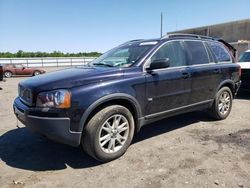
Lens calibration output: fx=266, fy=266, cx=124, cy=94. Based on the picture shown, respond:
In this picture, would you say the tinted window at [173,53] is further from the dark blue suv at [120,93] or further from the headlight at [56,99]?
the headlight at [56,99]

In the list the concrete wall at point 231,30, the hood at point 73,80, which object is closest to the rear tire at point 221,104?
the hood at point 73,80

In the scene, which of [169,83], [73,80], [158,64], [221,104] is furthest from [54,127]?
[221,104]

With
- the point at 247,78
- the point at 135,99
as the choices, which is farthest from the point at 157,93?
the point at 247,78

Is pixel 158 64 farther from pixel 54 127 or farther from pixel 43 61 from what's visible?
pixel 43 61

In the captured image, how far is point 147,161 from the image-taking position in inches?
155

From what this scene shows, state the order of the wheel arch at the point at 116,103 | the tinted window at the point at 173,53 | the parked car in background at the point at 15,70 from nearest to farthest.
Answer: the wheel arch at the point at 116,103, the tinted window at the point at 173,53, the parked car in background at the point at 15,70

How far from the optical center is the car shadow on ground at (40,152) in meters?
3.89

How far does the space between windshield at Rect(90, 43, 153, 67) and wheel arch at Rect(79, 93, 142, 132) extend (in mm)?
628

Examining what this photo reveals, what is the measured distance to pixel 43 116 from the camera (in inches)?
139

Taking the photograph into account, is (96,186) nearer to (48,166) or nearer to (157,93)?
(48,166)

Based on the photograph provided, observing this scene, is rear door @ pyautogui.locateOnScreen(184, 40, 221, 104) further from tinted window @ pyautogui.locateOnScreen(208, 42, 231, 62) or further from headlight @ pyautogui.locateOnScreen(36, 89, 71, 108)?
headlight @ pyautogui.locateOnScreen(36, 89, 71, 108)

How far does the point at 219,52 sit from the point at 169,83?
2145mm

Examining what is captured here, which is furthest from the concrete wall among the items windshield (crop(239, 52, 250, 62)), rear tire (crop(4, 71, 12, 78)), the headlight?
the headlight

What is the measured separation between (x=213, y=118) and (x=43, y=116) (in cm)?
407
